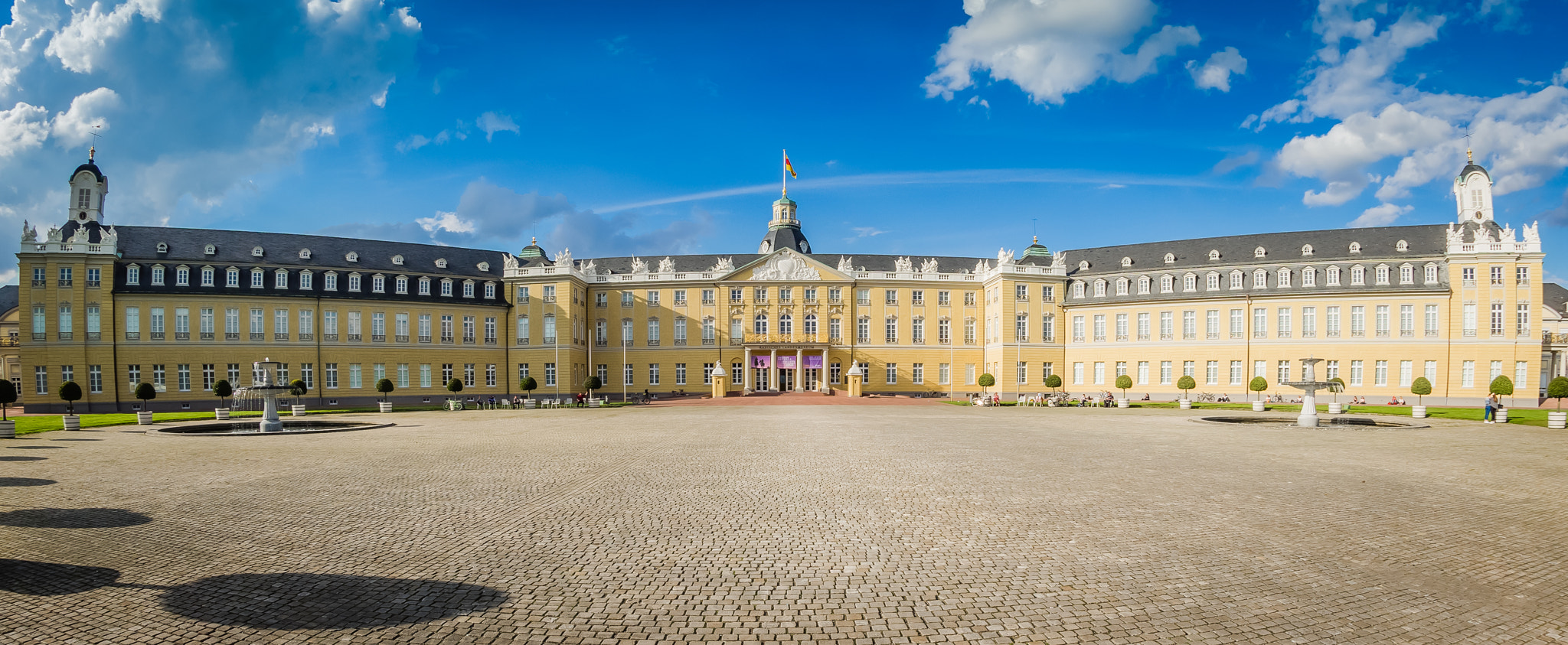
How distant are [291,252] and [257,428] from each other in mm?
37374

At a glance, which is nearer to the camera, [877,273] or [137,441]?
[137,441]

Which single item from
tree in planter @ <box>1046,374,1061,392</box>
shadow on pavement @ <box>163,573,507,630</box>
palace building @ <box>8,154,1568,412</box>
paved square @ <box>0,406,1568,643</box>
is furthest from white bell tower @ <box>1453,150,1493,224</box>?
shadow on pavement @ <box>163,573,507,630</box>

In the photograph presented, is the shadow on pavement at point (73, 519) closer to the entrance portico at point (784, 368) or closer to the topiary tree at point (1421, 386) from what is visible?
the entrance portico at point (784, 368)

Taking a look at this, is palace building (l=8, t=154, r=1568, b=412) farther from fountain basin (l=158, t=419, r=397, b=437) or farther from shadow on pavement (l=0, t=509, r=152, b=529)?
shadow on pavement (l=0, t=509, r=152, b=529)

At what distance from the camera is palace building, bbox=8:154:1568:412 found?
187 ft

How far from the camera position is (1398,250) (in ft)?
196

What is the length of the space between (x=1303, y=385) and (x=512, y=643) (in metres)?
37.2

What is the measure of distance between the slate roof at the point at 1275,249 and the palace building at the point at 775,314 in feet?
0.72

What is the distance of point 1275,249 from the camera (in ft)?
211

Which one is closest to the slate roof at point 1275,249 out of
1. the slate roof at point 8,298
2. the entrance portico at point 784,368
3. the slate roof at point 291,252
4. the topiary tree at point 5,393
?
the entrance portico at point 784,368

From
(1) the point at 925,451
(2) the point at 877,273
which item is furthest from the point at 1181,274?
(1) the point at 925,451

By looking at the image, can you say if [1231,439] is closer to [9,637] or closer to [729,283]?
[9,637]

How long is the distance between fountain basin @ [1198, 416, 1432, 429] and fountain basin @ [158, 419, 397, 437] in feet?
131

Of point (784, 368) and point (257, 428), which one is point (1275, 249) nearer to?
point (784, 368)
